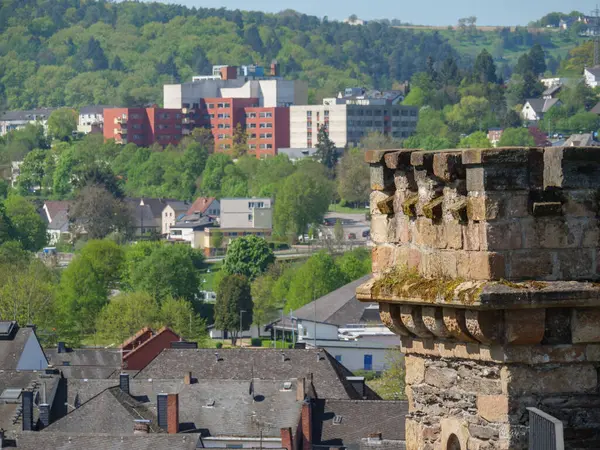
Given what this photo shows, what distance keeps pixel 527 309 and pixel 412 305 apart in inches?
39.0

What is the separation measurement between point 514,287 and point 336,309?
289 feet

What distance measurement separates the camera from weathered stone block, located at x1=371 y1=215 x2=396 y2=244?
37.8ft

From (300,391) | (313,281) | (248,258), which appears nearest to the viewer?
(300,391)

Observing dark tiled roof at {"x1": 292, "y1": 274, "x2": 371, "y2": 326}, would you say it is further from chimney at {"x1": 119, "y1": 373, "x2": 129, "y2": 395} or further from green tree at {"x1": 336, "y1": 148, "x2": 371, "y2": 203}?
green tree at {"x1": 336, "y1": 148, "x2": 371, "y2": 203}

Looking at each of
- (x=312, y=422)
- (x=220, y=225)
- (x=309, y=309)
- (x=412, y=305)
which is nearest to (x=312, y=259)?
(x=309, y=309)

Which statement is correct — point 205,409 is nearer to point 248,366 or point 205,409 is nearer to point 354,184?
point 248,366

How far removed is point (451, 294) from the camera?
414 inches

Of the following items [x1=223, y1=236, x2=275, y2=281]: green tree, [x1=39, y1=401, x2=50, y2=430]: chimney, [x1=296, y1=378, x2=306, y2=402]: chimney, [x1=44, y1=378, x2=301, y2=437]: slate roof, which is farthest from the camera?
[x1=223, y1=236, x2=275, y2=281]: green tree

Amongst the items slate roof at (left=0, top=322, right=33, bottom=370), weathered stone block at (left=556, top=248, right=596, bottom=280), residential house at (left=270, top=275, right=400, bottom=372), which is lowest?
residential house at (left=270, top=275, right=400, bottom=372)

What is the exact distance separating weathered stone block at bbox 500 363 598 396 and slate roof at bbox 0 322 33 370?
54386mm

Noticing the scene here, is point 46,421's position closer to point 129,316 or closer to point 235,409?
point 235,409

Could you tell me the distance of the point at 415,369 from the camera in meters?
11.3

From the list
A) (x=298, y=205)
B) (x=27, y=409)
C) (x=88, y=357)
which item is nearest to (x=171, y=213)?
(x=298, y=205)

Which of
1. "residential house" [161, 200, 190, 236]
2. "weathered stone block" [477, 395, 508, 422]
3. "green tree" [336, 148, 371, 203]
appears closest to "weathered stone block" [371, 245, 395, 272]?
"weathered stone block" [477, 395, 508, 422]
